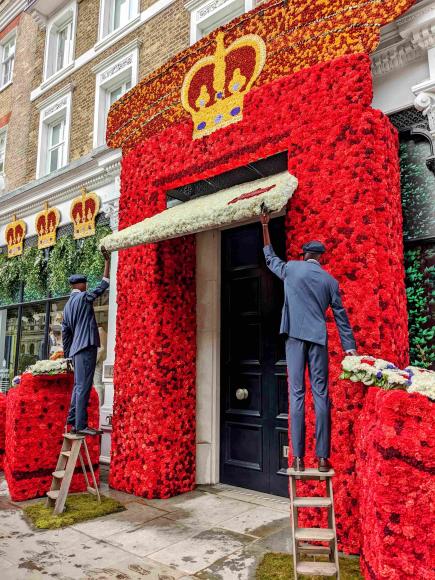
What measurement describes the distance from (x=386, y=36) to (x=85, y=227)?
6.17 metres

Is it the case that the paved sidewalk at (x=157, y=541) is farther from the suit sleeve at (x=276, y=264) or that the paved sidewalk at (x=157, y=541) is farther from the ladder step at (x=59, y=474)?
the suit sleeve at (x=276, y=264)

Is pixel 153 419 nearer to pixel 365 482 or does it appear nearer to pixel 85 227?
pixel 365 482

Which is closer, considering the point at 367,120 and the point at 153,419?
the point at 367,120

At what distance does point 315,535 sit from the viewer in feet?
10.5

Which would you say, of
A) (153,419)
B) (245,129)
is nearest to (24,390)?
(153,419)

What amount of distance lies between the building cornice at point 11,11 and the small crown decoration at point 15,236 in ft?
21.9

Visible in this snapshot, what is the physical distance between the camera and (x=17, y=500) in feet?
18.4

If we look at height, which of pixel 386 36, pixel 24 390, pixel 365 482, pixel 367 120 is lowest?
pixel 365 482

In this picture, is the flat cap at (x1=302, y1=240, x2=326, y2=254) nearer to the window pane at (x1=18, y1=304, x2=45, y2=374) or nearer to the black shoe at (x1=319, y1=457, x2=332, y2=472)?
the black shoe at (x1=319, y1=457, x2=332, y2=472)

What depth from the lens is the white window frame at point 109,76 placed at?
9211 mm

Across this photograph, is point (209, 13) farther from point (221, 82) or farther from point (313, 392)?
point (313, 392)

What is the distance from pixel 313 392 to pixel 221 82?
390 centimetres

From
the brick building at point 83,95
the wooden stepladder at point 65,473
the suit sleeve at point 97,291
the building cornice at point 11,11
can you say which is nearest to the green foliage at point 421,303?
the brick building at point 83,95

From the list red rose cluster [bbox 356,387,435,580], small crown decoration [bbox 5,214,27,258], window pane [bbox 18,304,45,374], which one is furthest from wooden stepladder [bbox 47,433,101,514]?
small crown decoration [bbox 5,214,27,258]
